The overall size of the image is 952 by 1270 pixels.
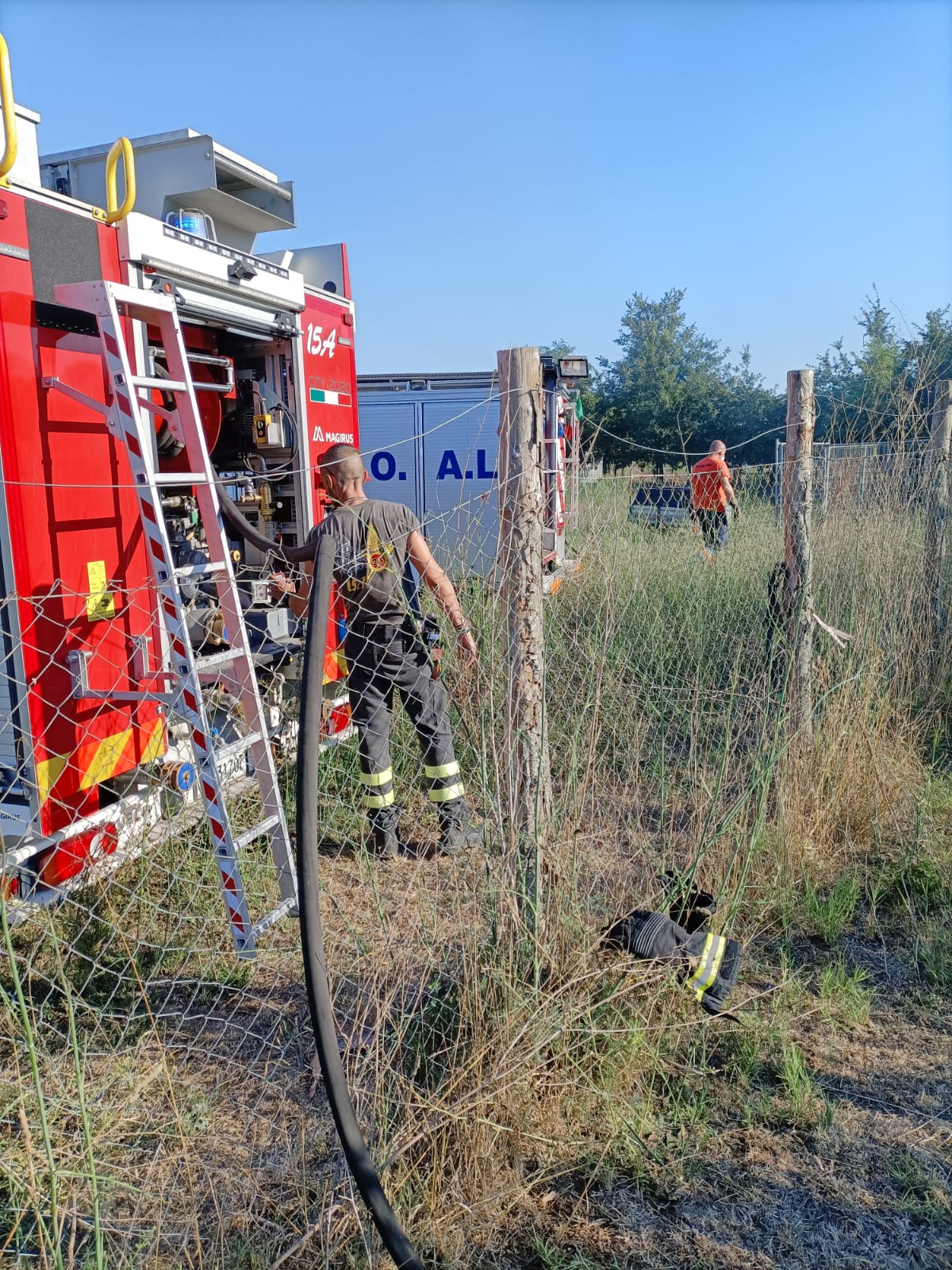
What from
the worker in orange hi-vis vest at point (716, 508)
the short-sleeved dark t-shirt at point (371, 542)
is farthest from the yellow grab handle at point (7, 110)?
the worker in orange hi-vis vest at point (716, 508)

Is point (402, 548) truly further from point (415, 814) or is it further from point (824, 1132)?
point (824, 1132)

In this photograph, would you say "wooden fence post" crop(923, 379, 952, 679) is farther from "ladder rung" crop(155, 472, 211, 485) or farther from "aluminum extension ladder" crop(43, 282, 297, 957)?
"ladder rung" crop(155, 472, 211, 485)

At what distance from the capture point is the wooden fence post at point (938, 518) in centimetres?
564

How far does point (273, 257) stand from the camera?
220 inches

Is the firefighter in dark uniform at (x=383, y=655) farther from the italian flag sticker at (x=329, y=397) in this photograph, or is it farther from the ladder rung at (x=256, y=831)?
the italian flag sticker at (x=329, y=397)

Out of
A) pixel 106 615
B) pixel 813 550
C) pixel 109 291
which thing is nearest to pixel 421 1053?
pixel 106 615

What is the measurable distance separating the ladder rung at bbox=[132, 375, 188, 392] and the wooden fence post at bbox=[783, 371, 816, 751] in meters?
2.78

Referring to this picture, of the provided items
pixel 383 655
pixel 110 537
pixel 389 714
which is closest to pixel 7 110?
pixel 110 537

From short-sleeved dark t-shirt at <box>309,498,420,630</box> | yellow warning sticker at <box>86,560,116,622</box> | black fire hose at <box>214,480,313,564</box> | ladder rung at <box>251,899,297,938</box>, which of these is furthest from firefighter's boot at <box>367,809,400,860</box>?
yellow warning sticker at <box>86,560,116,622</box>

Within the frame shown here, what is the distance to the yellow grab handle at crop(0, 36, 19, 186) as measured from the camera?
2.95m

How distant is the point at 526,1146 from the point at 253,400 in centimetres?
419

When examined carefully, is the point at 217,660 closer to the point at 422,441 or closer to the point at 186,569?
the point at 186,569

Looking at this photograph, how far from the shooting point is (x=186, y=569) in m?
3.53

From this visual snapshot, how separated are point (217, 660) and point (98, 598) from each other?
53 cm
